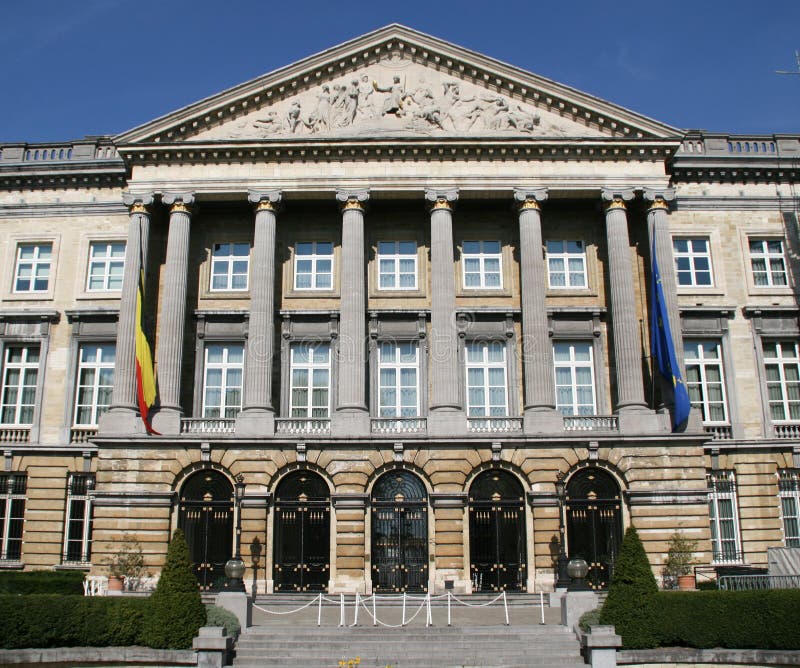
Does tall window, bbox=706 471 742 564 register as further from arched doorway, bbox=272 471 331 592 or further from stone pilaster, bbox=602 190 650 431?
arched doorway, bbox=272 471 331 592

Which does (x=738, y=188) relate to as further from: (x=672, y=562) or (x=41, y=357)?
(x=41, y=357)

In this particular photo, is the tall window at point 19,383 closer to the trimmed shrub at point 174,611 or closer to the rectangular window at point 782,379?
the trimmed shrub at point 174,611

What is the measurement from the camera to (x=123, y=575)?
30.7m

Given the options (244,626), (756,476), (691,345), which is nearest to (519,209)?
(691,345)

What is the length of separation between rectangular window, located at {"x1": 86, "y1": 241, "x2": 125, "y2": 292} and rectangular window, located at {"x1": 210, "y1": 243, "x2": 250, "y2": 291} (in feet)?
14.1

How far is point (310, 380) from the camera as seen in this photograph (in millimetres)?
35844

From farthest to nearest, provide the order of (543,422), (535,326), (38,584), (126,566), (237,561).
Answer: (535,326) → (543,422) → (126,566) → (38,584) → (237,561)

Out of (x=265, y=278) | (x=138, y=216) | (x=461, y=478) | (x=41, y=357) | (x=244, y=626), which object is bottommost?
(x=244, y=626)

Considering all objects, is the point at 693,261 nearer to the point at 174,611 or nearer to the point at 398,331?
the point at 398,331

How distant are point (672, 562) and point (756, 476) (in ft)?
22.3

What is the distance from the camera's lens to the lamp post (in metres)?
30.1

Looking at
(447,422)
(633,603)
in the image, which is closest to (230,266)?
(447,422)

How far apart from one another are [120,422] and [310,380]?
25.3 feet

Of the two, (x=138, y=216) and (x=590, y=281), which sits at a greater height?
(x=138, y=216)
